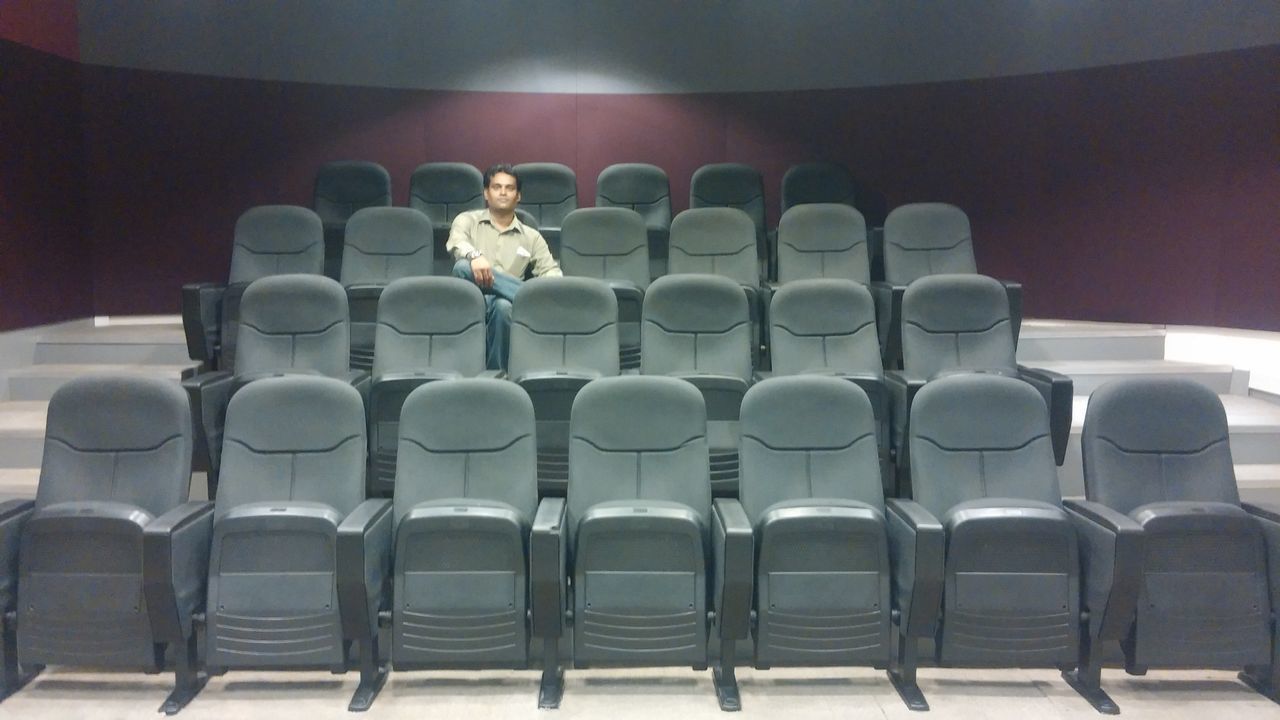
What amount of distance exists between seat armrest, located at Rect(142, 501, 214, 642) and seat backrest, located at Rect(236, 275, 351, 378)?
958mm

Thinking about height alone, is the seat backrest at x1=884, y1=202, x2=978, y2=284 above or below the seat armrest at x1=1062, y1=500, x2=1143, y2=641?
above

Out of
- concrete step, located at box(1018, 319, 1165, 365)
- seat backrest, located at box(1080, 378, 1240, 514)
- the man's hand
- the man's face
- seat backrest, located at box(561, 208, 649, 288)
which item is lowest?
seat backrest, located at box(1080, 378, 1240, 514)

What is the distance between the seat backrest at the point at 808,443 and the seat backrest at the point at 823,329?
2.16 feet

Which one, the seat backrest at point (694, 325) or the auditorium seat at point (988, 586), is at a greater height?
the seat backrest at point (694, 325)

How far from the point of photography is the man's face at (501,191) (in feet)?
13.4

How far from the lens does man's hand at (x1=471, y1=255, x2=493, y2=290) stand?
3814 millimetres

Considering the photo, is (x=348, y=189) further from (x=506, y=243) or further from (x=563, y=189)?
(x=506, y=243)

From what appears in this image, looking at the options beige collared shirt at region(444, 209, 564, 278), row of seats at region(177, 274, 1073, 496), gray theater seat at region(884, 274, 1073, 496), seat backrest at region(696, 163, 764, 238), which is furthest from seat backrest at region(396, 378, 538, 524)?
seat backrest at region(696, 163, 764, 238)

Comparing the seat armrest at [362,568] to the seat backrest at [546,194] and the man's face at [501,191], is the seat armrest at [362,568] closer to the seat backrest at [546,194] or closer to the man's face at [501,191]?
the man's face at [501,191]

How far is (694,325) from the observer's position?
356cm

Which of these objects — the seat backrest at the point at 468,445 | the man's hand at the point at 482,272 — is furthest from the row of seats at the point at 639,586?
the man's hand at the point at 482,272

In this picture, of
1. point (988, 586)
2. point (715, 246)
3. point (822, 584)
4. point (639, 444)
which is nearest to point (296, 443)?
point (639, 444)

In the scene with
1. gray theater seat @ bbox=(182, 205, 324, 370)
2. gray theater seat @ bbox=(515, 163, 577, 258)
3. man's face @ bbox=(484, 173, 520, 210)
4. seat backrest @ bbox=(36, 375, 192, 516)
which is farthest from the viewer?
gray theater seat @ bbox=(515, 163, 577, 258)

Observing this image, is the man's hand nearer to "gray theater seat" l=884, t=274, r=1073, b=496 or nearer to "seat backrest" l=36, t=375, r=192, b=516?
"seat backrest" l=36, t=375, r=192, b=516
